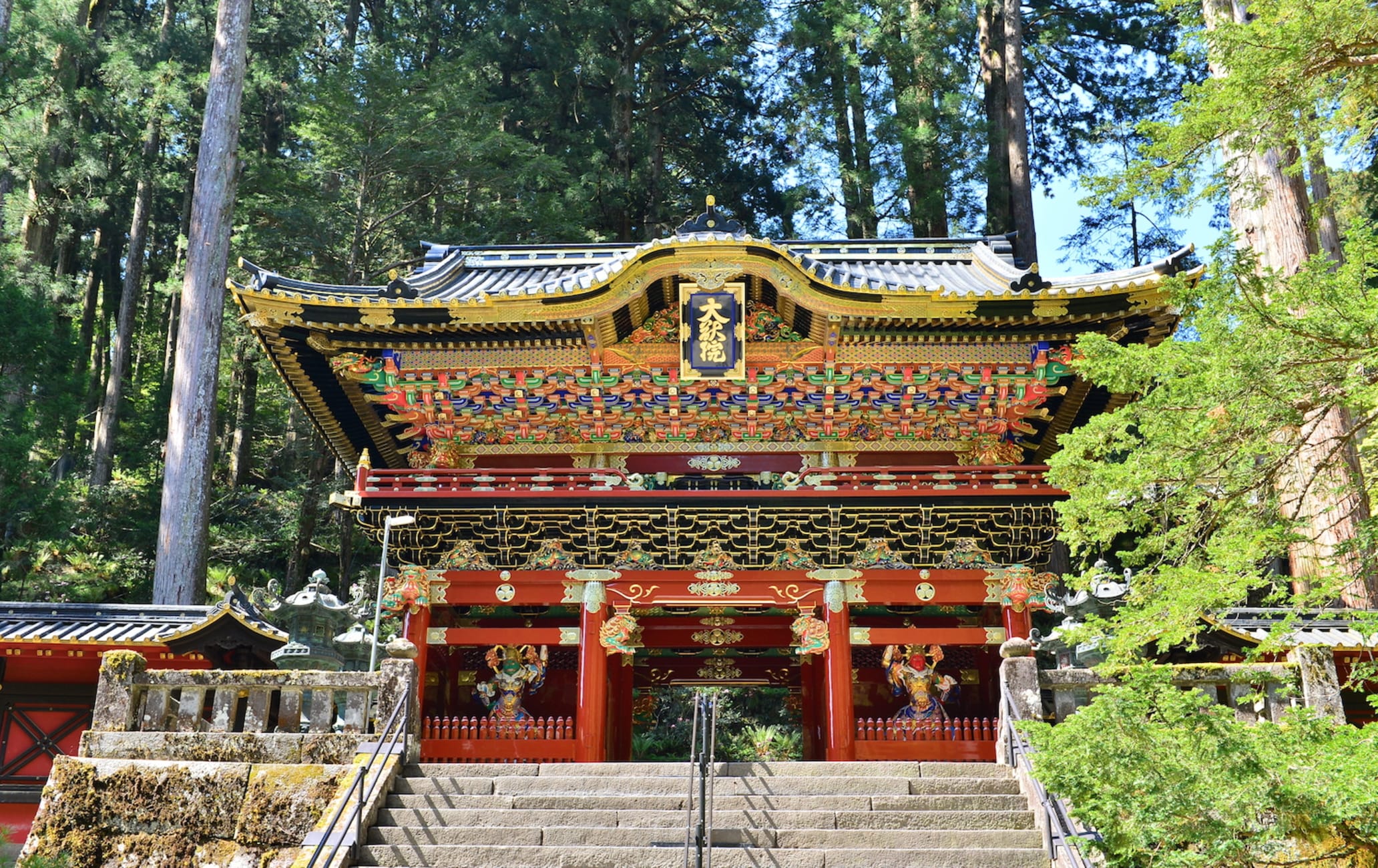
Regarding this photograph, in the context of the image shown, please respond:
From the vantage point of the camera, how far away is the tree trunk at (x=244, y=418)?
78.4ft

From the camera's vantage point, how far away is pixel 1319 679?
8305 millimetres

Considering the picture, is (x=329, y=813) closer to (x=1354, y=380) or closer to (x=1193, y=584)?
(x=1193, y=584)

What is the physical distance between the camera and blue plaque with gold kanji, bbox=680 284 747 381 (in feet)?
40.0

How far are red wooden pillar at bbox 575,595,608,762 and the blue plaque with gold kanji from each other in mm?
2659

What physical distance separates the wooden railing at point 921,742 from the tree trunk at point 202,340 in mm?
9712

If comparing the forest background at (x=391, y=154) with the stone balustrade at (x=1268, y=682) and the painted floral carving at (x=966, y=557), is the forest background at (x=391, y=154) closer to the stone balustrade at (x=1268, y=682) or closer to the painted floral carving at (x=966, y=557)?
the painted floral carving at (x=966, y=557)

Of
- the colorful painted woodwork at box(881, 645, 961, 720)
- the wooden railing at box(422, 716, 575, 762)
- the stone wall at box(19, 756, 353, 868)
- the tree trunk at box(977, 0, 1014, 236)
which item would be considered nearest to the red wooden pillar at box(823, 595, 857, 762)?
the colorful painted woodwork at box(881, 645, 961, 720)

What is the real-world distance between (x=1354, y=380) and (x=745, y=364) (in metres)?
7.04

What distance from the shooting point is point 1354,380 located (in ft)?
19.4

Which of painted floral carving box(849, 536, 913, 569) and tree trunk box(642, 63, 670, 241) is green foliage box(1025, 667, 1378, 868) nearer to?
painted floral carving box(849, 536, 913, 569)

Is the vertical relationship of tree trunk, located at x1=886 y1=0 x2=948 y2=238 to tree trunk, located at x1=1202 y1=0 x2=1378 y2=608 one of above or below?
above

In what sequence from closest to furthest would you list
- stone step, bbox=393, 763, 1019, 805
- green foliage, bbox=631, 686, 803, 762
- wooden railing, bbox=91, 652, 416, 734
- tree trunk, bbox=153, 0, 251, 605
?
stone step, bbox=393, 763, 1019, 805
wooden railing, bbox=91, 652, 416, 734
tree trunk, bbox=153, 0, 251, 605
green foliage, bbox=631, 686, 803, 762

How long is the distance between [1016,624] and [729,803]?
4.66 meters

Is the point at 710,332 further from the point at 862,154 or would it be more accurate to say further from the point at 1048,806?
the point at 862,154
